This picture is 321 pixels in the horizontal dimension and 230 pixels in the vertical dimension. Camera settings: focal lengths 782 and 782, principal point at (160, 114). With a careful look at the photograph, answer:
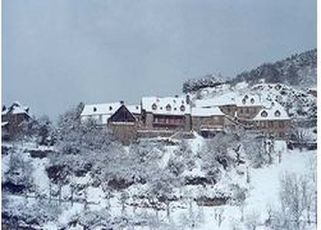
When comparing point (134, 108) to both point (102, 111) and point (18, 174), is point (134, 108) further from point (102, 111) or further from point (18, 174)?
point (18, 174)

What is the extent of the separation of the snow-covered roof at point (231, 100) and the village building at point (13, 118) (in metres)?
→ 0.70

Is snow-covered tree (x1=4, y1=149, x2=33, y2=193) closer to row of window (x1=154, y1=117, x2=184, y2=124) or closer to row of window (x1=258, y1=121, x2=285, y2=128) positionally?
row of window (x1=154, y1=117, x2=184, y2=124)

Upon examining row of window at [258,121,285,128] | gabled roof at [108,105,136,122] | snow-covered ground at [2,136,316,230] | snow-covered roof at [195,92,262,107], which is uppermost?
snow-covered roof at [195,92,262,107]

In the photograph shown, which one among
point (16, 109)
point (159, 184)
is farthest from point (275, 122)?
point (16, 109)

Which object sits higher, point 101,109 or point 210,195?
point 101,109

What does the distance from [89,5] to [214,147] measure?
0.78 meters

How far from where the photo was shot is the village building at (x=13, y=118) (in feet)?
10.4

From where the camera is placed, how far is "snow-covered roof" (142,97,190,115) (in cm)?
313

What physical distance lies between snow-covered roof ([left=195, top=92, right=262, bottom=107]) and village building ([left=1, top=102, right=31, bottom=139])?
0.70 m

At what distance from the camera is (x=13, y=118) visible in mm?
3164

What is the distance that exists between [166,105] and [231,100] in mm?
264

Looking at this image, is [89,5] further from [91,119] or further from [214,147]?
[214,147]

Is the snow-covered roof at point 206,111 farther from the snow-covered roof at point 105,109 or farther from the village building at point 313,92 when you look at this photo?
the village building at point 313,92

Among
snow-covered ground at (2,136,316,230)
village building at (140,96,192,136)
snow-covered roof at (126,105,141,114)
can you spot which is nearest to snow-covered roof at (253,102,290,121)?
snow-covered ground at (2,136,316,230)
